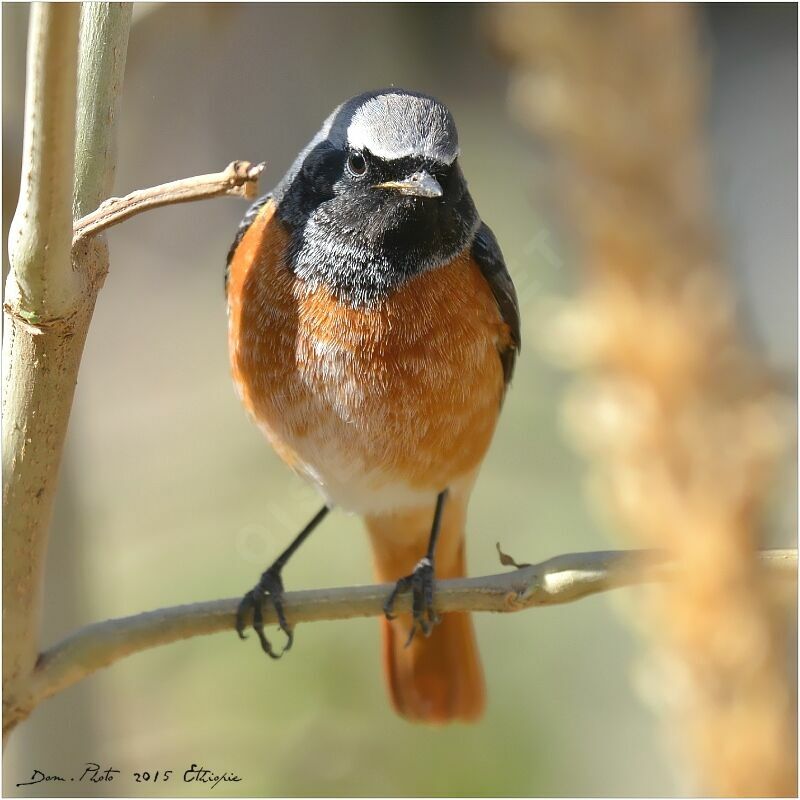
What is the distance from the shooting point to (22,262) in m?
1.27

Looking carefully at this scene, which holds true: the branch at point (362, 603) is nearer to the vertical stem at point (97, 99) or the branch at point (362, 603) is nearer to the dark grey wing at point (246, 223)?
the vertical stem at point (97, 99)

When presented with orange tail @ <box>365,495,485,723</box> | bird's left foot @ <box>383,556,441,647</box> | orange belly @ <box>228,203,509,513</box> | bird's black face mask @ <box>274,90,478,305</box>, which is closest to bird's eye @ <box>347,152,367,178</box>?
bird's black face mask @ <box>274,90,478,305</box>

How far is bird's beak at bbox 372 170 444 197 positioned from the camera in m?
1.97

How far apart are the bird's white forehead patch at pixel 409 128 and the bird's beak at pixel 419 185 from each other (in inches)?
1.7

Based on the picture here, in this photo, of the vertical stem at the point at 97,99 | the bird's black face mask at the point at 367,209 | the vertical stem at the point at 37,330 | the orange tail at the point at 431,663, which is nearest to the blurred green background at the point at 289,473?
the orange tail at the point at 431,663

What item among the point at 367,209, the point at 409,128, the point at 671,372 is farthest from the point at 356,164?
the point at 671,372

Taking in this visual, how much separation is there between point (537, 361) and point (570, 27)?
1964 mm

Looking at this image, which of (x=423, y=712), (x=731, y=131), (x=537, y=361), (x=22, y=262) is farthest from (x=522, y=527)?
(x=22, y=262)

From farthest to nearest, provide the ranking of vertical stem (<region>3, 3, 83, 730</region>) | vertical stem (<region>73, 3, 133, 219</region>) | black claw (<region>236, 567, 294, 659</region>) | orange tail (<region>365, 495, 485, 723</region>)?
orange tail (<region>365, 495, 485, 723</region>) < black claw (<region>236, 567, 294, 659</region>) < vertical stem (<region>73, 3, 133, 219</region>) < vertical stem (<region>3, 3, 83, 730</region>)

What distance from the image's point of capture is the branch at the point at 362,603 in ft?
5.33

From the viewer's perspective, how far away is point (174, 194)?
1.32 m

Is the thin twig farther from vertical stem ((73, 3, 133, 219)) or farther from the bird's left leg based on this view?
the bird's left leg

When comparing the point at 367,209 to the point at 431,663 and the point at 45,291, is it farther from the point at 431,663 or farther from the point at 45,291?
the point at 431,663

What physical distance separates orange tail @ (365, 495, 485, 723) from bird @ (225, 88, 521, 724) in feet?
1.29
